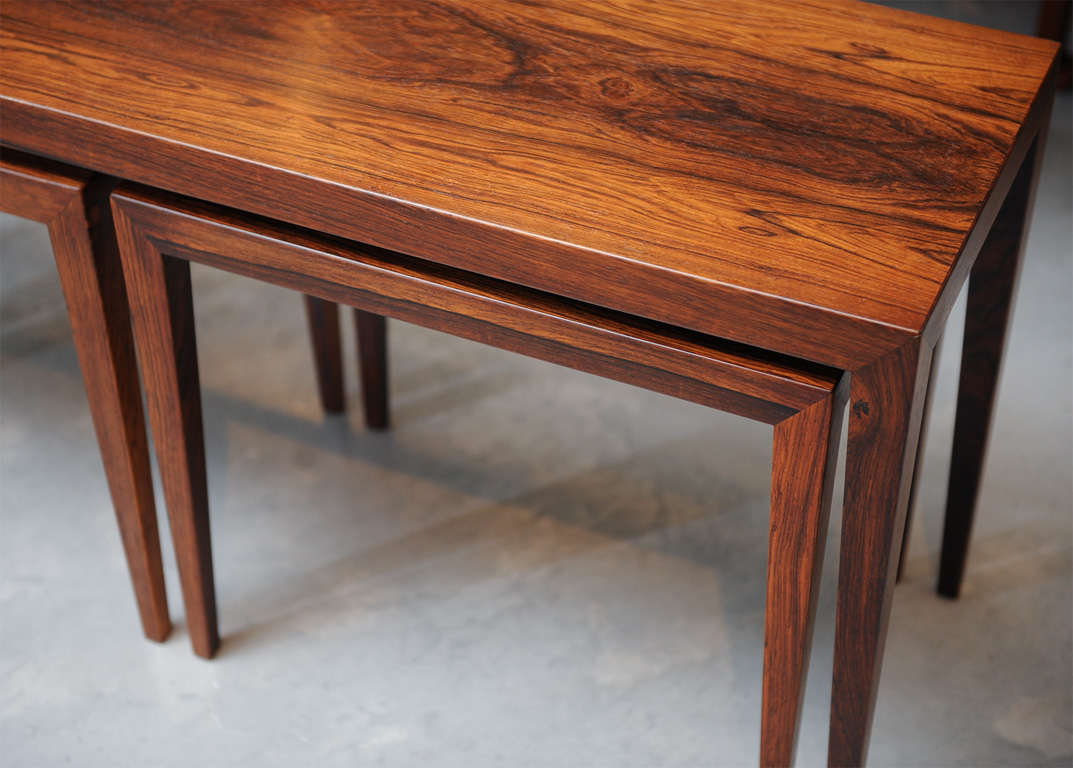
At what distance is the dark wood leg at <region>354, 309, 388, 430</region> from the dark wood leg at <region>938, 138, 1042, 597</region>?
622mm

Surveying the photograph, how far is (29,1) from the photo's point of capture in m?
0.95

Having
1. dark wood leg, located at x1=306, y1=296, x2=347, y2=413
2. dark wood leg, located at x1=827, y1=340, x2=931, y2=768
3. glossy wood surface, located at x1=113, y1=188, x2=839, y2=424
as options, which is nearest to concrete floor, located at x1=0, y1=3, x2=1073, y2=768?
dark wood leg, located at x1=306, y1=296, x2=347, y2=413

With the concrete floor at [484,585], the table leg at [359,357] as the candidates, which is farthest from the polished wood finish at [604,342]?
the table leg at [359,357]

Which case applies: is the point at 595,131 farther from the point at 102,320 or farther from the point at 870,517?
the point at 102,320

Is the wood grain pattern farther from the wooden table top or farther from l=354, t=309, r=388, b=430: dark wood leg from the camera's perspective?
l=354, t=309, r=388, b=430: dark wood leg

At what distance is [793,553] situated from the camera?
0.78m

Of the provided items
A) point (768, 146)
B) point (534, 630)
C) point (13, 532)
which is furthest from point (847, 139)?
point (13, 532)

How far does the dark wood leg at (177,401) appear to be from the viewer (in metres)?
0.89

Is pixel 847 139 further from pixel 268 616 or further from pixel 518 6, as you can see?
pixel 268 616

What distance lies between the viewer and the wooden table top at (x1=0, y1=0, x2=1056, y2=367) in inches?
27.6

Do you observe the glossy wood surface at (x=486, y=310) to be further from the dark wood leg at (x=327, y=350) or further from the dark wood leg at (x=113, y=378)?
the dark wood leg at (x=327, y=350)

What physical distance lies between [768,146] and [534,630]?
1.92ft

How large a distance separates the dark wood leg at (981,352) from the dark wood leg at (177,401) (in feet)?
2.12

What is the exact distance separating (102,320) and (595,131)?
1.39 feet
